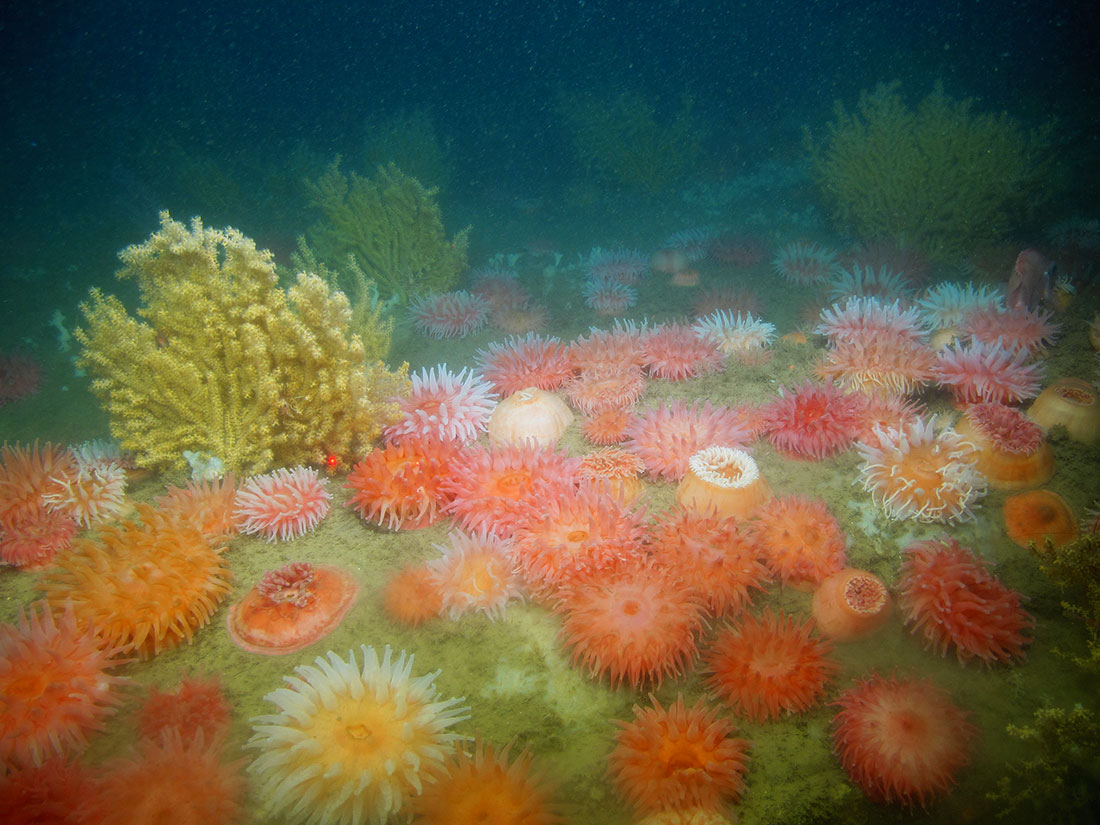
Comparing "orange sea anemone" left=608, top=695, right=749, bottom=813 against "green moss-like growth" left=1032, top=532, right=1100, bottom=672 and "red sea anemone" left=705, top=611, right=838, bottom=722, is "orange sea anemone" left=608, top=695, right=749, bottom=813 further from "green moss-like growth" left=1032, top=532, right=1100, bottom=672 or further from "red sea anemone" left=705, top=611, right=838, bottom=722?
"green moss-like growth" left=1032, top=532, right=1100, bottom=672

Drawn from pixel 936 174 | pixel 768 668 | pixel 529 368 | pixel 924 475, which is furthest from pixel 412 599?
pixel 936 174

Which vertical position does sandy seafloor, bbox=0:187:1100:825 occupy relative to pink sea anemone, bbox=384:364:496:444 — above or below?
below

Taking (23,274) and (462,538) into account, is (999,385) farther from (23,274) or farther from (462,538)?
(23,274)

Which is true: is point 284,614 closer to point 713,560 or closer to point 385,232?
point 713,560

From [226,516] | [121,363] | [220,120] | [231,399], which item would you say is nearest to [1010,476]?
[226,516]

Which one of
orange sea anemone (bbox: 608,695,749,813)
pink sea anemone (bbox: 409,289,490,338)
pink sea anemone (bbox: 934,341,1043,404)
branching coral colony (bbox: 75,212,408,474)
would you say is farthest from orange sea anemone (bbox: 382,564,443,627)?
pink sea anemone (bbox: 409,289,490,338)
